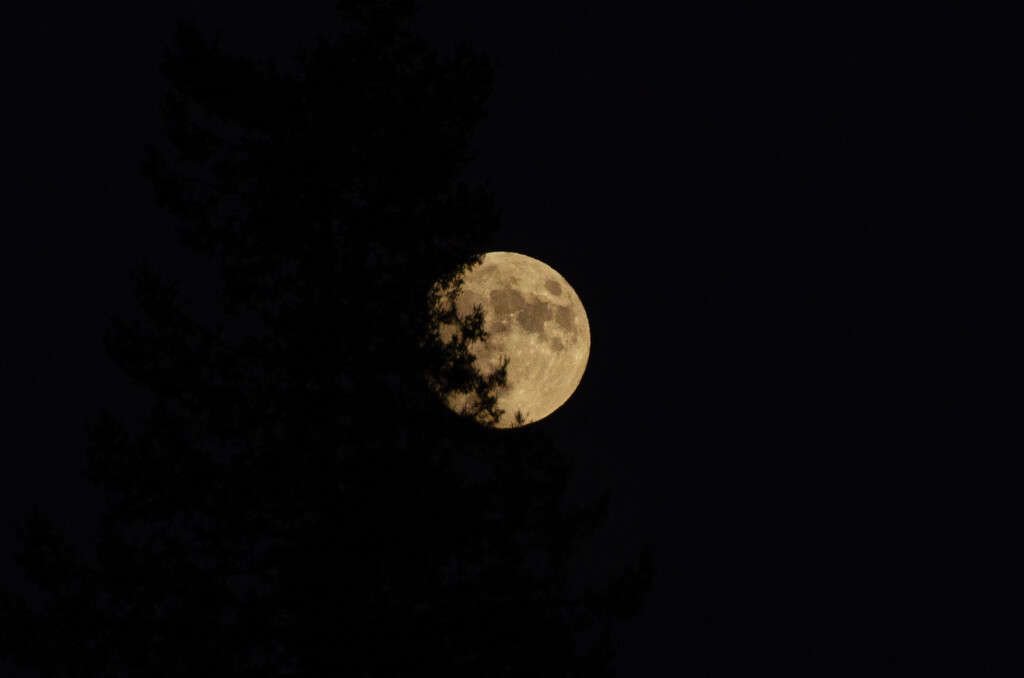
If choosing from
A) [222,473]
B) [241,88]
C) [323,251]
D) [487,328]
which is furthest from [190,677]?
[241,88]

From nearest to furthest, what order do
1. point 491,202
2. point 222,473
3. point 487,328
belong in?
point 222,473 → point 491,202 → point 487,328

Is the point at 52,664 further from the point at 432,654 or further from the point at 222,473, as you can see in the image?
the point at 432,654

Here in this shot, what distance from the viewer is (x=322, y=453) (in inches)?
460

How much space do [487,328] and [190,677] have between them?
629 centimetres

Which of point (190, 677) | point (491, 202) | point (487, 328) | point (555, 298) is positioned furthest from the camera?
point (555, 298)

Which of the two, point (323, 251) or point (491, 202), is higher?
point (491, 202)

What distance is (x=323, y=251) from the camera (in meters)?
12.5

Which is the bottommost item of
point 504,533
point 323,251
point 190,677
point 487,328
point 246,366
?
point 190,677

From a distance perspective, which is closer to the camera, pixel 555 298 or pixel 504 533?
pixel 504 533

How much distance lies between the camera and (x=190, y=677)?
11.0 m

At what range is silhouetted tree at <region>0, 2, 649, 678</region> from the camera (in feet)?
36.9

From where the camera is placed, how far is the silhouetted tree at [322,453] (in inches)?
442

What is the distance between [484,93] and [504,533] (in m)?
6.10

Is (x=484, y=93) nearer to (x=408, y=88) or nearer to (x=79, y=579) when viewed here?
(x=408, y=88)
